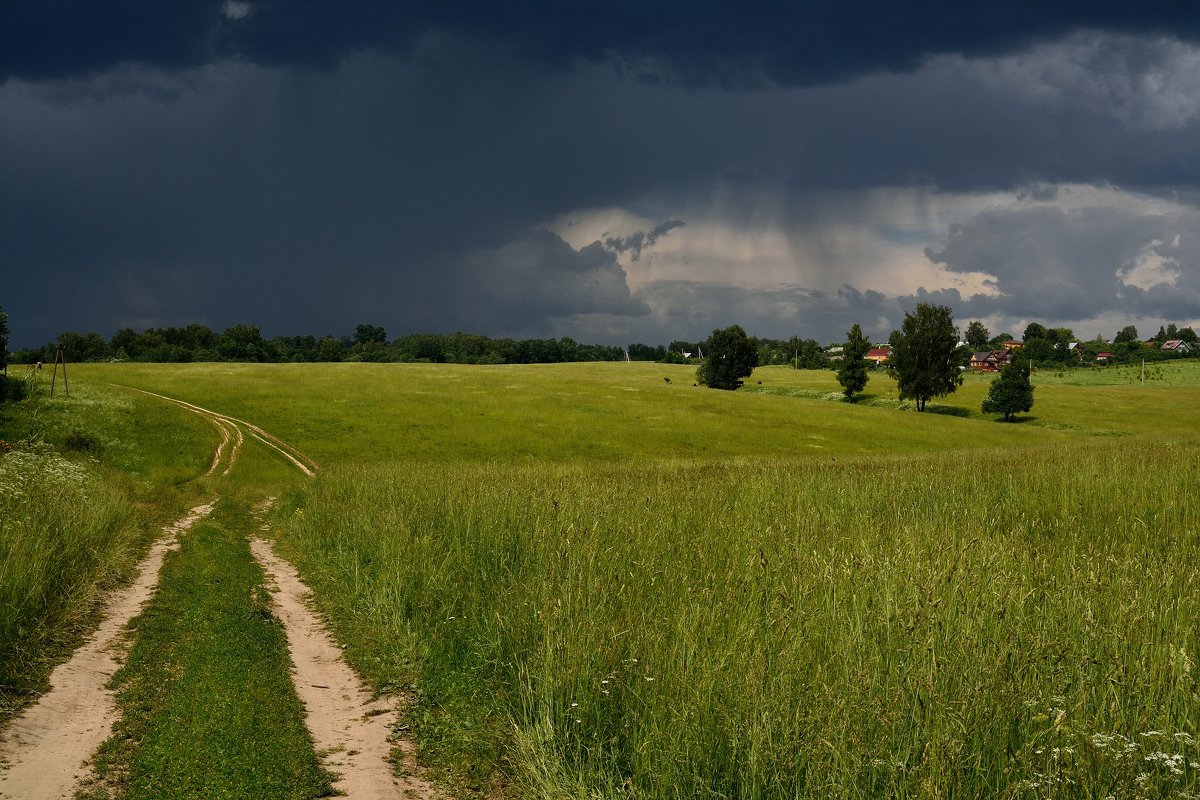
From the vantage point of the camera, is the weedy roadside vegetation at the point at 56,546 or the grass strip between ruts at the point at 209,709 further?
the weedy roadside vegetation at the point at 56,546

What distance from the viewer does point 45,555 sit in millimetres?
11242

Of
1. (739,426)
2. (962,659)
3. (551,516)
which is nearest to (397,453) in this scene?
(739,426)

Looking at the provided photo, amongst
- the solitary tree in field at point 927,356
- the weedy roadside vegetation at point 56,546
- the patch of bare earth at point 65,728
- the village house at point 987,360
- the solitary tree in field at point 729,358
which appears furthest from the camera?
the village house at point 987,360

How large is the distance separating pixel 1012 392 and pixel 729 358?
42528 millimetres

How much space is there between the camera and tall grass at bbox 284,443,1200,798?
4707 millimetres

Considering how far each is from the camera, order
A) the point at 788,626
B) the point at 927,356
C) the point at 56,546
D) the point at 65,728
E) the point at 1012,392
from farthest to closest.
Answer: the point at 927,356 → the point at 1012,392 → the point at 56,546 → the point at 65,728 → the point at 788,626

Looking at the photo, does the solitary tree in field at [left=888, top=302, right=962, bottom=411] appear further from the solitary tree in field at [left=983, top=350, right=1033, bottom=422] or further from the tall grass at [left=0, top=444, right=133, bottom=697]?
the tall grass at [left=0, top=444, right=133, bottom=697]

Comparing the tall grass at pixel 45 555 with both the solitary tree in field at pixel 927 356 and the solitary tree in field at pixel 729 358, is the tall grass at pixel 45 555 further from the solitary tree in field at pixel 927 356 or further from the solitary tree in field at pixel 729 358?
the solitary tree in field at pixel 729 358

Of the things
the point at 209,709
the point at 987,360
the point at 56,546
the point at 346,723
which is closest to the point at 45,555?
the point at 56,546

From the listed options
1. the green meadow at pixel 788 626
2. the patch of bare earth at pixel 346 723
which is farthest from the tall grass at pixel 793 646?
the patch of bare earth at pixel 346 723

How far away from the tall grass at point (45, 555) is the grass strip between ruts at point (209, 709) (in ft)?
3.51

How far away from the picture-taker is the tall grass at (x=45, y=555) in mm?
9148

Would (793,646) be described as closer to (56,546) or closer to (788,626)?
(788,626)

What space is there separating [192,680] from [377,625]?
2.33m
